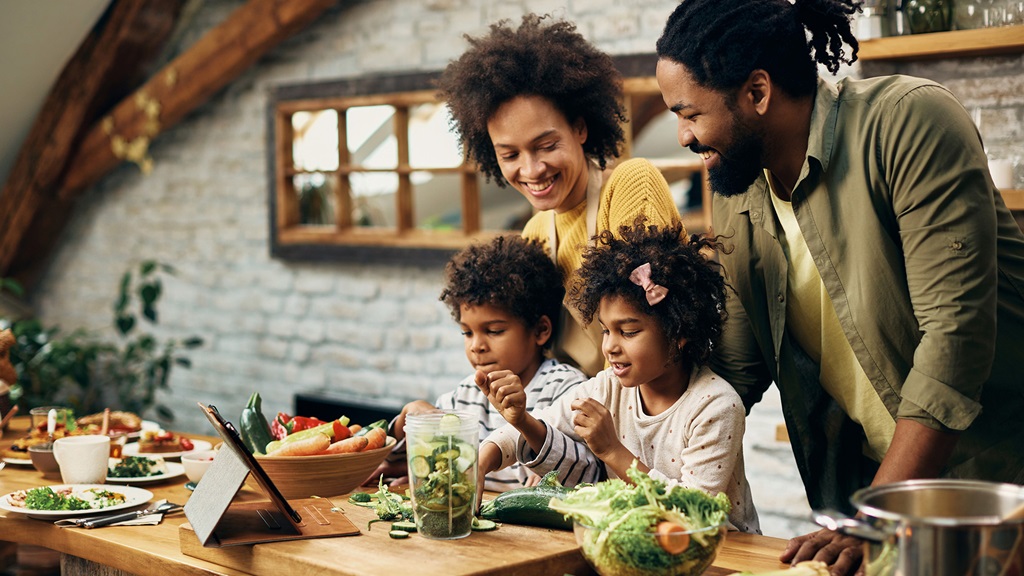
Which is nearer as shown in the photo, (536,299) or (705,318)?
(705,318)

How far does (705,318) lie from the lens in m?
2.13

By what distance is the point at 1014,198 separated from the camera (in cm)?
347

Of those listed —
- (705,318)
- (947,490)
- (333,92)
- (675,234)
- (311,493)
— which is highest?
(333,92)

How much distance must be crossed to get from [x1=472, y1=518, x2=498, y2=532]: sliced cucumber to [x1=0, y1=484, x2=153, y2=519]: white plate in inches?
30.2

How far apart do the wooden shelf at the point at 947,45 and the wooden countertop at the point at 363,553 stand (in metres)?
2.23

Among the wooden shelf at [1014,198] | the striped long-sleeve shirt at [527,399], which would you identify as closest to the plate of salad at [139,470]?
the striped long-sleeve shirt at [527,399]

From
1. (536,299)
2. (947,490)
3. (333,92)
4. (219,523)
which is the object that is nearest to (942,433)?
(947,490)

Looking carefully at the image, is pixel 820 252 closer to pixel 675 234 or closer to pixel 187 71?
pixel 675 234

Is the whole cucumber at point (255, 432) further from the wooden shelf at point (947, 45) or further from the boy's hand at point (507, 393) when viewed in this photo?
the wooden shelf at point (947, 45)

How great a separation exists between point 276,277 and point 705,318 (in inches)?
165

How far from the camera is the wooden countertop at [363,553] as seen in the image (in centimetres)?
168

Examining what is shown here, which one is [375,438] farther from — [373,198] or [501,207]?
[501,207]

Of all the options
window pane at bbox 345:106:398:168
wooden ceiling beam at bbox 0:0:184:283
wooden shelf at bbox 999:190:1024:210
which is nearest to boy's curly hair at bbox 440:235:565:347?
wooden shelf at bbox 999:190:1024:210

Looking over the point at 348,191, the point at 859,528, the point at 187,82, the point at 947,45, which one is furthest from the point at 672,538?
the point at 187,82
